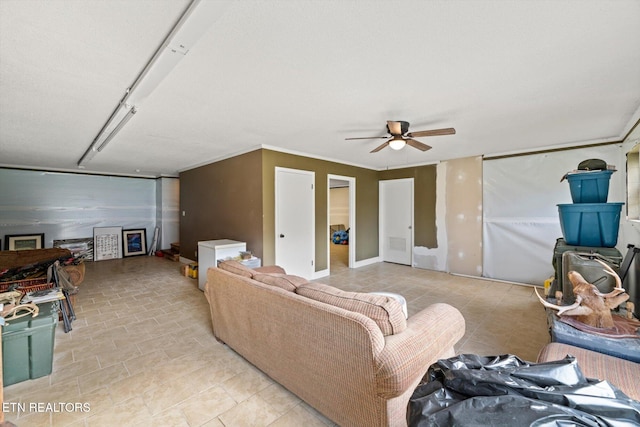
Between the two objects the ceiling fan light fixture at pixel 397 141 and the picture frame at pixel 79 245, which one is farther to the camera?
the picture frame at pixel 79 245

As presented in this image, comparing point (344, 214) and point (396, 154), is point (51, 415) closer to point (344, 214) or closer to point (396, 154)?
point (396, 154)

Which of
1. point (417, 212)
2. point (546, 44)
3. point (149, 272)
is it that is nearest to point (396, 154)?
point (417, 212)

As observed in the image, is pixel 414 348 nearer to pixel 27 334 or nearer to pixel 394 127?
pixel 394 127

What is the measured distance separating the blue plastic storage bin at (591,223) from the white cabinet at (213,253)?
4260mm

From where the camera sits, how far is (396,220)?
633cm

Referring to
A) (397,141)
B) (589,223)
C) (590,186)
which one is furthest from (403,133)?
(589,223)

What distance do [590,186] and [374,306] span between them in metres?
2.80

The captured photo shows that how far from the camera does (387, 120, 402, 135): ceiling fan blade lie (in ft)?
9.07

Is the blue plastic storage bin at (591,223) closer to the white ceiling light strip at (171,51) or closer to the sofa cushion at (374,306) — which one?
the sofa cushion at (374,306)

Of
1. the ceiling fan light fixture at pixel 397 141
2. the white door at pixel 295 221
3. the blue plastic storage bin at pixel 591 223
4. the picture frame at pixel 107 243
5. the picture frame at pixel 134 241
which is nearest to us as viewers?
the blue plastic storage bin at pixel 591 223

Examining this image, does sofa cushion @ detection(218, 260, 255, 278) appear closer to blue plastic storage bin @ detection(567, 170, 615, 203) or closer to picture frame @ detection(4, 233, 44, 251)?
blue plastic storage bin @ detection(567, 170, 615, 203)

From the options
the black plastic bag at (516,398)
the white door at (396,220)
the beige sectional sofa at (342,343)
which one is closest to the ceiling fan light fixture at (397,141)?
the beige sectional sofa at (342,343)

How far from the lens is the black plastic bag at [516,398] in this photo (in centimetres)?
70

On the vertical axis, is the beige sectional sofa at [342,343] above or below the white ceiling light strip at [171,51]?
below
